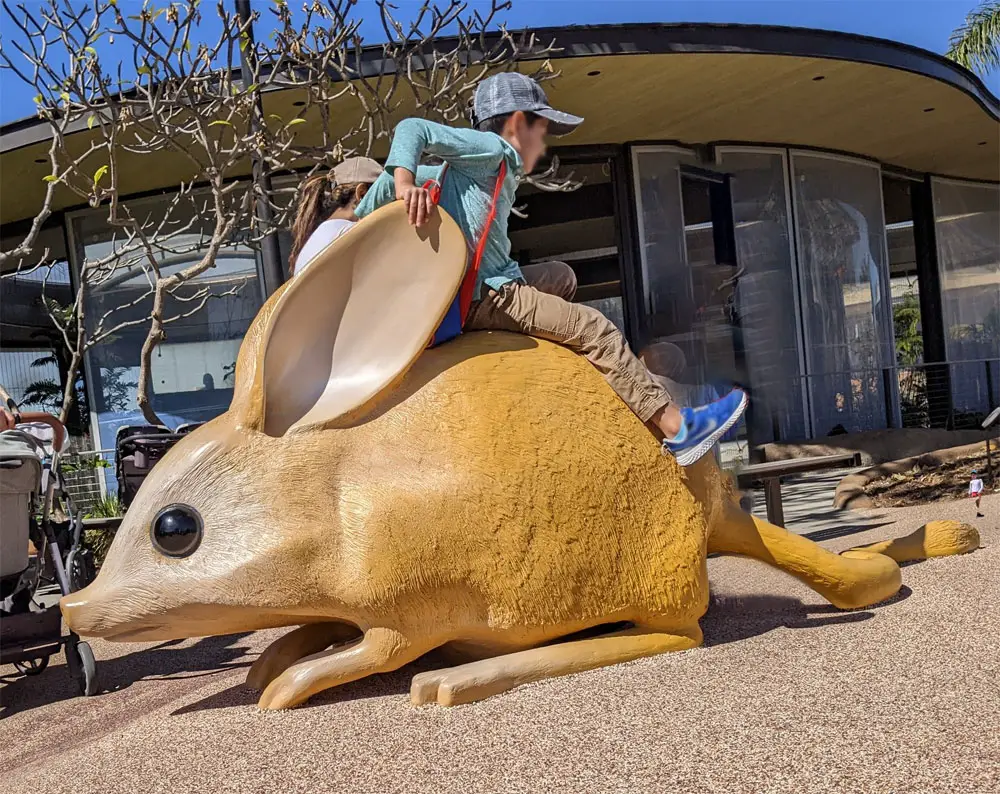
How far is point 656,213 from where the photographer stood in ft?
41.1

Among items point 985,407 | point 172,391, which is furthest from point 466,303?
point 985,407

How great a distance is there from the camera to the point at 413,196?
3000 millimetres

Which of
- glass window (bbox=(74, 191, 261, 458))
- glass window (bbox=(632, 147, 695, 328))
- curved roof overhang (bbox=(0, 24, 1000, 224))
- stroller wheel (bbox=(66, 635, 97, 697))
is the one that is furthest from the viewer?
glass window (bbox=(632, 147, 695, 328))

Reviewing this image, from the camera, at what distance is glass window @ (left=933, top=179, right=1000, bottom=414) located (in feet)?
53.7

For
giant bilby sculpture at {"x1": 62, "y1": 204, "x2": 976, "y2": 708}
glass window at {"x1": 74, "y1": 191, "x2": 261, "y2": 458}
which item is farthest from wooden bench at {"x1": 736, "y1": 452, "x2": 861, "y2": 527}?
glass window at {"x1": 74, "y1": 191, "x2": 261, "y2": 458}

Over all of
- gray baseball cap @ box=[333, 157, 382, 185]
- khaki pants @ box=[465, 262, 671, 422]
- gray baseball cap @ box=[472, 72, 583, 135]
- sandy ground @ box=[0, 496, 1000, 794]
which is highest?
gray baseball cap @ box=[472, 72, 583, 135]

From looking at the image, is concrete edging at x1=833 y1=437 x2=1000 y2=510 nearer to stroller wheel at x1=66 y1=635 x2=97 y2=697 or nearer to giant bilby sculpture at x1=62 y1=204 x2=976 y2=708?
giant bilby sculpture at x1=62 y1=204 x2=976 y2=708

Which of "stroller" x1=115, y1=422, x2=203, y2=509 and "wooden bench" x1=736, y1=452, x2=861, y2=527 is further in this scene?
"wooden bench" x1=736, y1=452, x2=861, y2=527

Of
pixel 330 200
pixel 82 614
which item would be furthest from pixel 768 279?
pixel 82 614

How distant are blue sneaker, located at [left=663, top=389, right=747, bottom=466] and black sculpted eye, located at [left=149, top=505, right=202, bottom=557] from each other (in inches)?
57.5

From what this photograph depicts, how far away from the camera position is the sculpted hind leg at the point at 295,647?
323cm

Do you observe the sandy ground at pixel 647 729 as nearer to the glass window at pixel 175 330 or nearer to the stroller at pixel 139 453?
the stroller at pixel 139 453

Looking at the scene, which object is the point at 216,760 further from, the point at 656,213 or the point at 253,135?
the point at 656,213

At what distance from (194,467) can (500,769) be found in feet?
4.19
